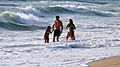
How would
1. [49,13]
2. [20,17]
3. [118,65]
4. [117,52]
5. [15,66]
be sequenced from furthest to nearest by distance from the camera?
[49,13], [20,17], [117,52], [15,66], [118,65]

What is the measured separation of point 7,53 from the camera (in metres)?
13.1

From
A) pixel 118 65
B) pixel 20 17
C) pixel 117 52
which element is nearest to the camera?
pixel 118 65

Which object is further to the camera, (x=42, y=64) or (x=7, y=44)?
(x=7, y=44)

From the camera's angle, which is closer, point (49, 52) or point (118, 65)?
point (118, 65)

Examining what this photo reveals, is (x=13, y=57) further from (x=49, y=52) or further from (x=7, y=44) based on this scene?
(x=7, y=44)

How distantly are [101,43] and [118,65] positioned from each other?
5.85 m

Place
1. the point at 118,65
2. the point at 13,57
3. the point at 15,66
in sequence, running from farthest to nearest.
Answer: the point at 13,57 → the point at 15,66 → the point at 118,65

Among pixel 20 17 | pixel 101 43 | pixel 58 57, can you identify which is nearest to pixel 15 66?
pixel 58 57

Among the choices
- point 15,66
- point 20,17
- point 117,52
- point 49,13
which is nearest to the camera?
point 15,66

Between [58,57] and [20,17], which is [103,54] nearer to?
[58,57]

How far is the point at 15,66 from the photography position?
10844 mm

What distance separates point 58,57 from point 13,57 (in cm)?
139

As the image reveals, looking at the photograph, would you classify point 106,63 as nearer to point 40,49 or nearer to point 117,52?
point 117,52

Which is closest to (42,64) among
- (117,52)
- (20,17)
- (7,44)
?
(117,52)
